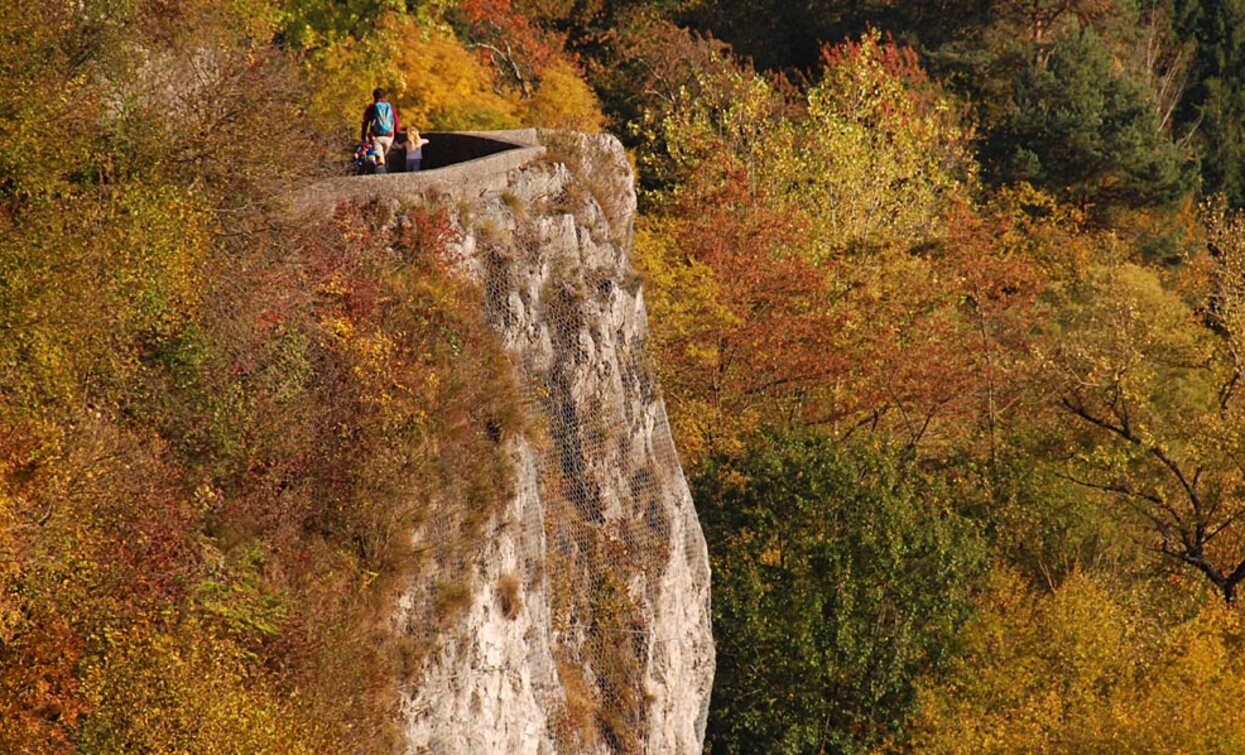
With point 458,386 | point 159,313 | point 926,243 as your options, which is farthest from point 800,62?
point 159,313

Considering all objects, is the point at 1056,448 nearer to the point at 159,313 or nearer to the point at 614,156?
A: the point at 614,156

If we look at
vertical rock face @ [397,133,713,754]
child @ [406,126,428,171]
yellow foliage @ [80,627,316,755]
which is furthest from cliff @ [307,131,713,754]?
yellow foliage @ [80,627,316,755]

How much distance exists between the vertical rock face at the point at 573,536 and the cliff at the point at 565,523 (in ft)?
0.10

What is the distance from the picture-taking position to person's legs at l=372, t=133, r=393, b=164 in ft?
85.2

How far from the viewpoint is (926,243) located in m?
43.8

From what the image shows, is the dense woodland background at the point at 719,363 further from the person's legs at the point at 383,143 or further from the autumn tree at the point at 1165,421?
the person's legs at the point at 383,143

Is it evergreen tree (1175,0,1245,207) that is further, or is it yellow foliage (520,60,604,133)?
evergreen tree (1175,0,1245,207)

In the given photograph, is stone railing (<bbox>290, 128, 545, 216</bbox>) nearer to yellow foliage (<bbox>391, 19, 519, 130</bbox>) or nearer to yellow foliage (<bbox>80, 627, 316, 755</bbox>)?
yellow foliage (<bbox>80, 627, 316, 755</bbox>)

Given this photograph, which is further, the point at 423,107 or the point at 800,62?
the point at 800,62

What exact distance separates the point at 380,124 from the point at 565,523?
6.54 metres

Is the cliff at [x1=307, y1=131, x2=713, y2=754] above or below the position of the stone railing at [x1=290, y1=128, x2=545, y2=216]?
below

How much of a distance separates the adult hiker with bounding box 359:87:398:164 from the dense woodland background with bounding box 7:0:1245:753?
20.2 inches

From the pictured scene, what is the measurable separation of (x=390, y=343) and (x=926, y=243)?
78.0 feet

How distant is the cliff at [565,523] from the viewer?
896 inches
